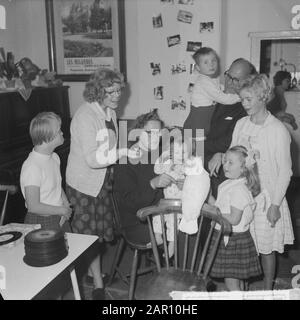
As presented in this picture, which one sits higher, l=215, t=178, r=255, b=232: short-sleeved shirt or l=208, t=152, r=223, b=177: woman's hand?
l=208, t=152, r=223, b=177: woman's hand

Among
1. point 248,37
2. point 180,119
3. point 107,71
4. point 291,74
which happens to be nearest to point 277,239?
point 107,71

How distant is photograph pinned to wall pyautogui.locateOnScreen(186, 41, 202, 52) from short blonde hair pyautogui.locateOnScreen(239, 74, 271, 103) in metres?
1.42

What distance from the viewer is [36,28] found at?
354cm

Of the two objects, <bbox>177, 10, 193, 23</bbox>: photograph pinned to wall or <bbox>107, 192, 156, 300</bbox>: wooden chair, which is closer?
<bbox>107, 192, 156, 300</bbox>: wooden chair

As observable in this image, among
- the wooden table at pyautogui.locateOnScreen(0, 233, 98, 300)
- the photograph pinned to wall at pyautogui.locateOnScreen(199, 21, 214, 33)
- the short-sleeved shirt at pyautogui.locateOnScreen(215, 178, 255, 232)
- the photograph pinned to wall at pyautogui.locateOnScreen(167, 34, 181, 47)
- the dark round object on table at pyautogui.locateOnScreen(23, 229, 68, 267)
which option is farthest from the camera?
the photograph pinned to wall at pyautogui.locateOnScreen(167, 34, 181, 47)

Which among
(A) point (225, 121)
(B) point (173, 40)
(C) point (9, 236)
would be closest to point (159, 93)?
(B) point (173, 40)

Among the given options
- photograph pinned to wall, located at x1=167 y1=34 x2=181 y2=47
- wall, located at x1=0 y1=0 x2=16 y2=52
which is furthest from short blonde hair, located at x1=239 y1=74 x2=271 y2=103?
wall, located at x1=0 y1=0 x2=16 y2=52

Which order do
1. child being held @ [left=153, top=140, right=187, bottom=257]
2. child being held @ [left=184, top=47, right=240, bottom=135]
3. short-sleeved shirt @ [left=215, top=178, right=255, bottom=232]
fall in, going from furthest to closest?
child being held @ [left=184, top=47, right=240, bottom=135] < child being held @ [left=153, top=140, right=187, bottom=257] < short-sleeved shirt @ [left=215, top=178, right=255, bottom=232]

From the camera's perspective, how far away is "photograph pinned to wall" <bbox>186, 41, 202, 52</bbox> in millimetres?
3161

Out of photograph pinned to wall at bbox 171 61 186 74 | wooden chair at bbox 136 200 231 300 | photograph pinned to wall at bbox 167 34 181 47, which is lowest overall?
wooden chair at bbox 136 200 231 300

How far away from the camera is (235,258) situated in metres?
1.84

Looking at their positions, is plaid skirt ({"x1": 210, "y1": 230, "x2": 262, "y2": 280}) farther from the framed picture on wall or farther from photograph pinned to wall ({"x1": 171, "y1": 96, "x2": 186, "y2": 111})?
the framed picture on wall

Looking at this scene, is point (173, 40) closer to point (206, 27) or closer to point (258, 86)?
point (206, 27)
